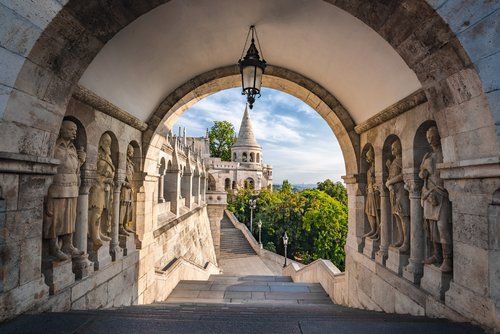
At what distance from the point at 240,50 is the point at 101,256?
13.1 feet

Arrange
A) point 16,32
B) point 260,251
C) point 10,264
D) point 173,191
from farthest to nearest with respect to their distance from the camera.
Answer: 1. point 260,251
2. point 173,191
3. point 10,264
4. point 16,32

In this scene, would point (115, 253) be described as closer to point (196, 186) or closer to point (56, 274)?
point (56, 274)

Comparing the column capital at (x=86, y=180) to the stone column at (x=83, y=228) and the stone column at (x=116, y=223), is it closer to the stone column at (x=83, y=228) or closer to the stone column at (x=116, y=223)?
the stone column at (x=83, y=228)

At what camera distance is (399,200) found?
4.26 metres

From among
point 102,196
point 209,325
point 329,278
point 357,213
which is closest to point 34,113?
point 102,196

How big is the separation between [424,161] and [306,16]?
245 centimetres

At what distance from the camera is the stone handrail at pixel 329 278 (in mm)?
6242

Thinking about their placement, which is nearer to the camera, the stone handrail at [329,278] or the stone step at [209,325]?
the stone step at [209,325]

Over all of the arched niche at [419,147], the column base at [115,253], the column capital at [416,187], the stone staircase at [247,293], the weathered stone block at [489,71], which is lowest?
the stone staircase at [247,293]

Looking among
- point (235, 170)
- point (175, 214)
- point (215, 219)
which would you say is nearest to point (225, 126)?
point (235, 170)

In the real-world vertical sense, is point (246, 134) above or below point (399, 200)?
above

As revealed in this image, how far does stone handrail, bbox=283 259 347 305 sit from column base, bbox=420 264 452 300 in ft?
9.35

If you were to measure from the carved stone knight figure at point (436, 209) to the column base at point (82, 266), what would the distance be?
421cm

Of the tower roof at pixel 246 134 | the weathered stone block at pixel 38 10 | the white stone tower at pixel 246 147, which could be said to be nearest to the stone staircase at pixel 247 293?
the weathered stone block at pixel 38 10
